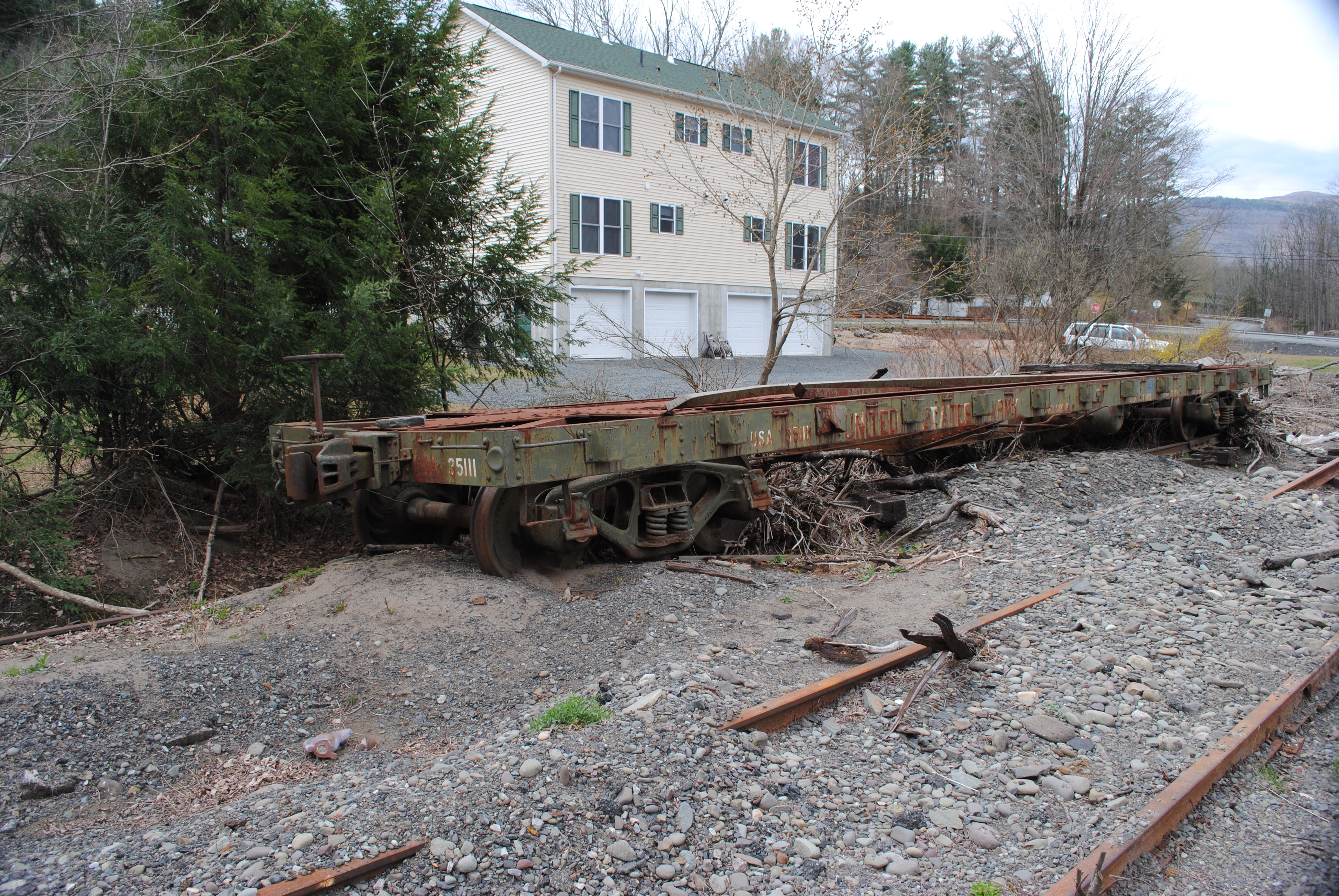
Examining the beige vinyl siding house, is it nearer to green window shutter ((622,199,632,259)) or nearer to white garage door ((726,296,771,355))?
green window shutter ((622,199,632,259))

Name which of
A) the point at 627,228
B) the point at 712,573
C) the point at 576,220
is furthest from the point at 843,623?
the point at 627,228

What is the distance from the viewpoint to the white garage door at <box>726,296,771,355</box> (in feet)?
96.7

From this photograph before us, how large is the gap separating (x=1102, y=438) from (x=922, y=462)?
12.0ft

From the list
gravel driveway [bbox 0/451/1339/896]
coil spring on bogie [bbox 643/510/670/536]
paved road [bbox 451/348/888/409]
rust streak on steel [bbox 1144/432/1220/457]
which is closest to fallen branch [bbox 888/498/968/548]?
gravel driveway [bbox 0/451/1339/896]

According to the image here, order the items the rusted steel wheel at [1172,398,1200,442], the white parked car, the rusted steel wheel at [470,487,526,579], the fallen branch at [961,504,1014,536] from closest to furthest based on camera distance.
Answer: the rusted steel wheel at [470,487,526,579], the fallen branch at [961,504,1014,536], the rusted steel wheel at [1172,398,1200,442], the white parked car

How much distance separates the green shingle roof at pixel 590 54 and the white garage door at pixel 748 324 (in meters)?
6.37

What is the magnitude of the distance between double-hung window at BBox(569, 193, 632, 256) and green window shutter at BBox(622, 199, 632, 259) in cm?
1

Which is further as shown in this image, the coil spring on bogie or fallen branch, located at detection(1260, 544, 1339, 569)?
fallen branch, located at detection(1260, 544, 1339, 569)

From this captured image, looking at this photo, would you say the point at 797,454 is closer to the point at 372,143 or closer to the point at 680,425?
the point at 680,425

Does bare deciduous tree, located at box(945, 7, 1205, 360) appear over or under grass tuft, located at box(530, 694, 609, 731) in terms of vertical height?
over

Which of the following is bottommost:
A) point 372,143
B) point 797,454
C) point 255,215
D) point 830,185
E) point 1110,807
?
point 1110,807

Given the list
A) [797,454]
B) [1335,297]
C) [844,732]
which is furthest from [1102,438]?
[1335,297]

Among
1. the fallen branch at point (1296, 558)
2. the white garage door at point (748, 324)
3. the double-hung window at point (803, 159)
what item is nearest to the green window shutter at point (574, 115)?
the double-hung window at point (803, 159)

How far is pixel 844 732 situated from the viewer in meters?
3.76
